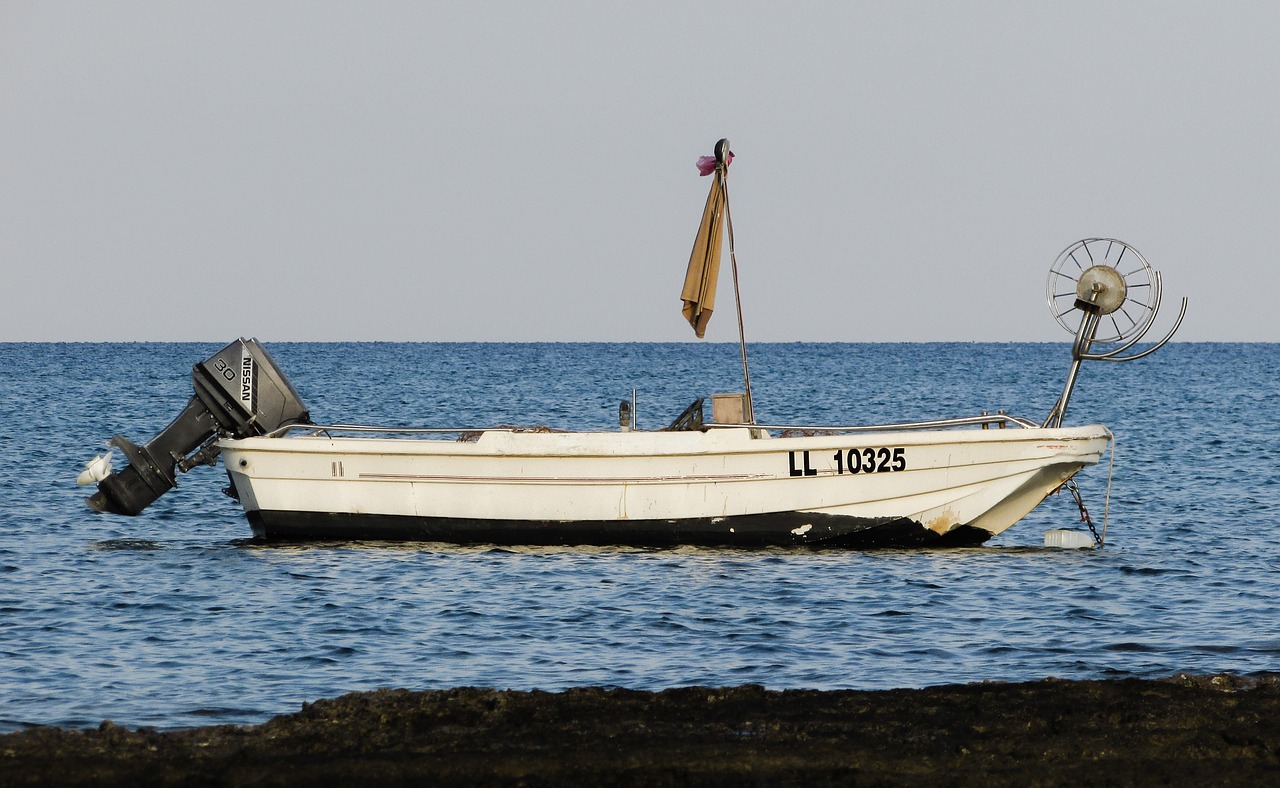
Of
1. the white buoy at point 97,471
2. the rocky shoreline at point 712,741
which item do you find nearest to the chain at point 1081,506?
the rocky shoreline at point 712,741

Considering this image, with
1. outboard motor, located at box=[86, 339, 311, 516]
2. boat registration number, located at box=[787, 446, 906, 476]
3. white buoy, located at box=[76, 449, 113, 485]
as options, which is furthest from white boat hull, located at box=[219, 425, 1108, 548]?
white buoy, located at box=[76, 449, 113, 485]

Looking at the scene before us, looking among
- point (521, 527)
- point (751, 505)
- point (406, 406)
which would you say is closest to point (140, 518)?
point (521, 527)

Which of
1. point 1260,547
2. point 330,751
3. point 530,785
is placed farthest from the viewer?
point 1260,547

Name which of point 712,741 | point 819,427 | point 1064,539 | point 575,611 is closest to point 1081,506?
point 1064,539

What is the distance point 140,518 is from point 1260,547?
52.2ft

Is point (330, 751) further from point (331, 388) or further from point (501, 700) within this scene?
point (331, 388)

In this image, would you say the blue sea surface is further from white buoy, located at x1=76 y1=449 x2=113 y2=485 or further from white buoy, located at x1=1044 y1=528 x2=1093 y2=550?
white buoy, located at x1=76 y1=449 x2=113 y2=485

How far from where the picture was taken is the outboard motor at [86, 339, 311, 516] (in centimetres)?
1653

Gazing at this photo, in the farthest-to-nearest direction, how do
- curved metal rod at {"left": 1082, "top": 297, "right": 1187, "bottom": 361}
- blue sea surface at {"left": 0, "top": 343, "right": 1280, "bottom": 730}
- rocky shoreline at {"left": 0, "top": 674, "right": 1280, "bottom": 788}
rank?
curved metal rod at {"left": 1082, "top": 297, "right": 1187, "bottom": 361}, blue sea surface at {"left": 0, "top": 343, "right": 1280, "bottom": 730}, rocky shoreline at {"left": 0, "top": 674, "right": 1280, "bottom": 788}

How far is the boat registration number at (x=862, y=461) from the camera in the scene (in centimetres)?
1583

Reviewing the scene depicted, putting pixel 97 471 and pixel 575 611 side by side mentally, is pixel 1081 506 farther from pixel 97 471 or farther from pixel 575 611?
pixel 97 471

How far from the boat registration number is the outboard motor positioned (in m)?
6.20

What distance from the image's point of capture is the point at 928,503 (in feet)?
52.9

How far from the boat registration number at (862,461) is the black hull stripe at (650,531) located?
21.9 inches
